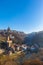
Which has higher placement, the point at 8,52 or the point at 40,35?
the point at 40,35

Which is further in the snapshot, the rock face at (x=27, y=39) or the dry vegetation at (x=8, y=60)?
the rock face at (x=27, y=39)

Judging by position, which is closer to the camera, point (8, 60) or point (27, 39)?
point (8, 60)

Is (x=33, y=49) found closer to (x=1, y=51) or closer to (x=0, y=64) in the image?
(x=1, y=51)

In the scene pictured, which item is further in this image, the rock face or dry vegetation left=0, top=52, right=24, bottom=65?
the rock face

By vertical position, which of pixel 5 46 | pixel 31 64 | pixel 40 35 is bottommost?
pixel 31 64

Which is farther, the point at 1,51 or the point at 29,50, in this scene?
the point at 29,50

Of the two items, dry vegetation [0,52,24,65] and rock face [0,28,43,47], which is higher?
rock face [0,28,43,47]

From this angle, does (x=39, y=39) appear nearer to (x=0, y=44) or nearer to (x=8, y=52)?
(x=0, y=44)

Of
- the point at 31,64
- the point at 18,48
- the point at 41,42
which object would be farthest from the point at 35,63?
the point at 41,42

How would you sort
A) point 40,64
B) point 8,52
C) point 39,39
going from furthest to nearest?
point 39,39, point 8,52, point 40,64

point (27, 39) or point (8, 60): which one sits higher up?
point (27, 39)

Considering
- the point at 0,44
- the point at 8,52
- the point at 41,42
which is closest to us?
the point at 8,52
